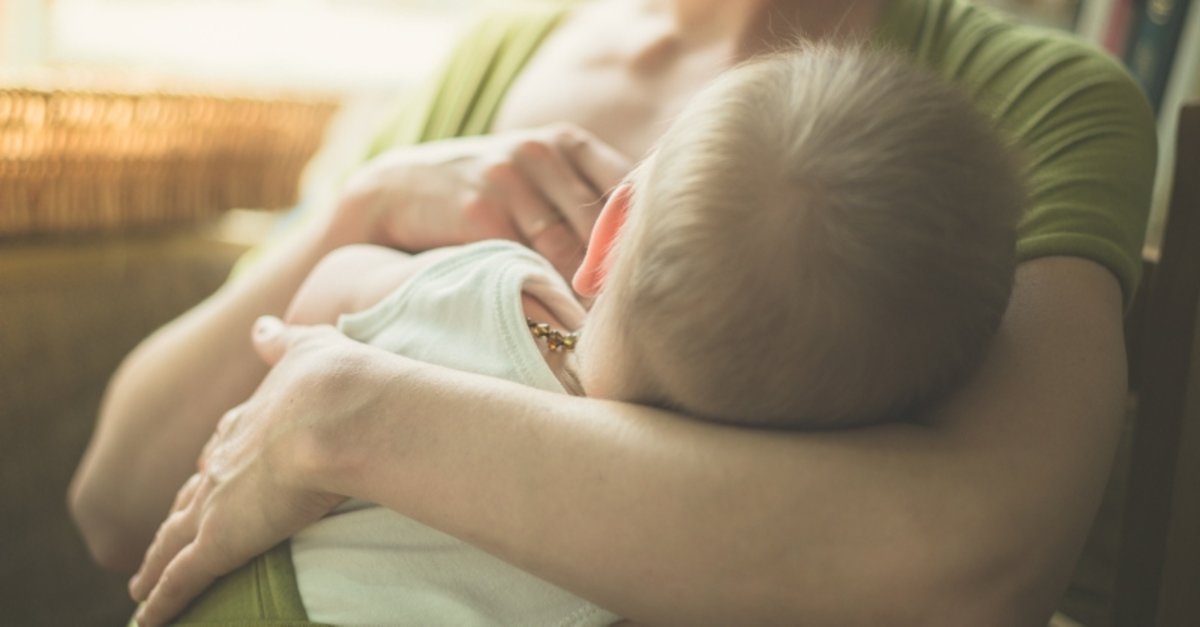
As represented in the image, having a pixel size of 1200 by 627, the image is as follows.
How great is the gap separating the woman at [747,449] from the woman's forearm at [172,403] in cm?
16

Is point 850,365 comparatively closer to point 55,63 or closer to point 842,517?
point 842,517

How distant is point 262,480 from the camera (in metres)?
0.76

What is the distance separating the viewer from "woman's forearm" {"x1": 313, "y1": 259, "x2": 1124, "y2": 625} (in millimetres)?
616

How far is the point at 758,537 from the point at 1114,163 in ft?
1.62

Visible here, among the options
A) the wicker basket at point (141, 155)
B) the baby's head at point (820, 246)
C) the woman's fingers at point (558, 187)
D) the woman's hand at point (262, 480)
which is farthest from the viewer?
the wicker basket at point (141, 155)

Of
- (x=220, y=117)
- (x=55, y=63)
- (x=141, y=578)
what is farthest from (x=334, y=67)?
(x=141, y=578)

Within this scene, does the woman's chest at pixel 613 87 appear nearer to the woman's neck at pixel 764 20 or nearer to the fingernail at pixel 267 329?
the woman's neck at pixel 764 20

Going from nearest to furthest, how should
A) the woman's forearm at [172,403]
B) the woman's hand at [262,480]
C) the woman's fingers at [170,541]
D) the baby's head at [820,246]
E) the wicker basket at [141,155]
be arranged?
1. the baby's head at [820,246]
2. the woman's hand at [262,480]
3. the woman's fingers at [170,541]
4. the woman's forearm at [172,403]
5. the wicker basket at [141,155]

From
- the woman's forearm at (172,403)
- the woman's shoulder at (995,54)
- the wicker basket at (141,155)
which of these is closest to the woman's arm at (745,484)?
the woman's shoulder at (995,54)

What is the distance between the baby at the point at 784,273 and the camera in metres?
0.60

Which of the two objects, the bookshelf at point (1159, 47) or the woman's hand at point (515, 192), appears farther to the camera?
the bookshelf at point (1159, 47)

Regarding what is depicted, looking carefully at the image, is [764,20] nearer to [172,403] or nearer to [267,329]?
[267,329]

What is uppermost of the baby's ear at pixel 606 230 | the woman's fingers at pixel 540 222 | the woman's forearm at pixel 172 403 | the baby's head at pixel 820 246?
the baby's head at pixel 820 246

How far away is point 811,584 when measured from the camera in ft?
2.02
